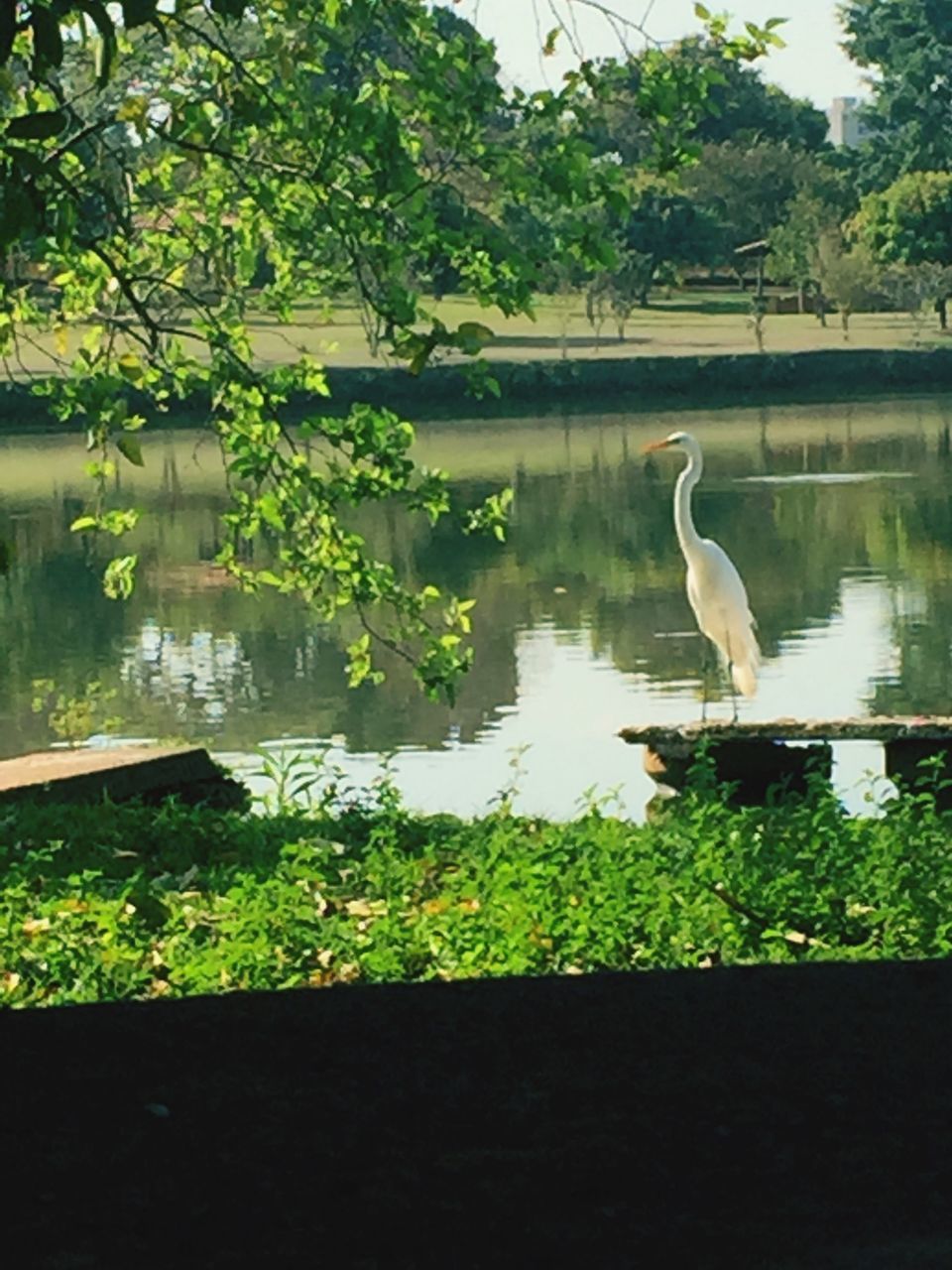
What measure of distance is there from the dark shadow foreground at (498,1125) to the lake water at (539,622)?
455cm

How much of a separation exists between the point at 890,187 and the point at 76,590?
5642 centimetres

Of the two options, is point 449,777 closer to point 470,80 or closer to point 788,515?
point 470,80

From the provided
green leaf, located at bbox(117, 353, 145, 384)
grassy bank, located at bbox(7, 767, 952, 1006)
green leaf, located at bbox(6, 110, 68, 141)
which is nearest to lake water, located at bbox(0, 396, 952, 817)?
green leaf, located at bbox(117, 353, 145, 384)

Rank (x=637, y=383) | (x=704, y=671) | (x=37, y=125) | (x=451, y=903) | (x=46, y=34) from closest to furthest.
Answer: (x=37, y=125), (x=46, y=34), (x=451, y=903), (x=704, y=671), (x=637, y=383)

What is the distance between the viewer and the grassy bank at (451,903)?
676 centimetres

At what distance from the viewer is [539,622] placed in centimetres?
2369

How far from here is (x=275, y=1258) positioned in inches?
166

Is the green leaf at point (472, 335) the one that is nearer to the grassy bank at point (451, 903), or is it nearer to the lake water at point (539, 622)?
the grassy bank at point (451, 903)

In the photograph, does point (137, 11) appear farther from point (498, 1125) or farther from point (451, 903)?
point (451, 903)

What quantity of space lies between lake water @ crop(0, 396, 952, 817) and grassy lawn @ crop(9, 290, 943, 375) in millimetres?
25380

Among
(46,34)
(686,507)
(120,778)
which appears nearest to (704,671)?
(686,507)

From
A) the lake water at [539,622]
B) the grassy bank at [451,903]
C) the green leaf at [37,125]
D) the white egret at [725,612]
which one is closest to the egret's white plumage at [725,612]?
the white egret at [725,612]

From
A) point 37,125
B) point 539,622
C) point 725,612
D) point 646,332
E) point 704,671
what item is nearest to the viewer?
point 37,125

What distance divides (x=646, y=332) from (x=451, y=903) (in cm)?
7091
